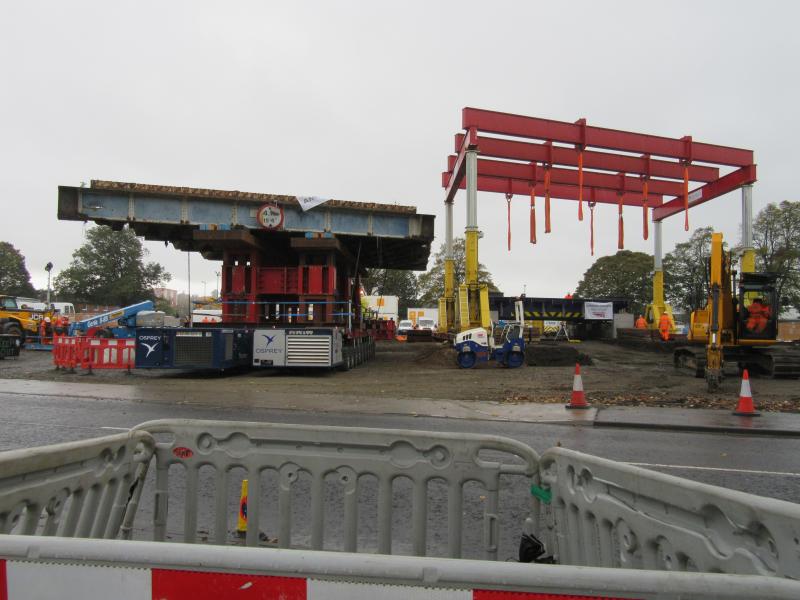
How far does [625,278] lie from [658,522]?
84806 mm

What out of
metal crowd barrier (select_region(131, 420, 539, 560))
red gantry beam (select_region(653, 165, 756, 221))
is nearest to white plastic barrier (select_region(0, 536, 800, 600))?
metal crowd barrier (select_region(131, 420, 539, 560))

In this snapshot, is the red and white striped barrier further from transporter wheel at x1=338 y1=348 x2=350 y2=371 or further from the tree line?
the tree line

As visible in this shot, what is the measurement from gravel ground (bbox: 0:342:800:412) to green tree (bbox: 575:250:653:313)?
63.3 m

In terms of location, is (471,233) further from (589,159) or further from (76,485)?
(76,485)

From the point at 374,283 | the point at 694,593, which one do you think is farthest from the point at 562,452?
the point at 374,283

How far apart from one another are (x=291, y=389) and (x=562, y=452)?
35.4 feet

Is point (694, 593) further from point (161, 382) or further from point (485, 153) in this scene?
point (485, 153)

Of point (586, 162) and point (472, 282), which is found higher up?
point (586, 162)

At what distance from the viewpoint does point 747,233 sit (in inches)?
1027

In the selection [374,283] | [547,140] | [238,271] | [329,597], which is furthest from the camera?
[374,283]

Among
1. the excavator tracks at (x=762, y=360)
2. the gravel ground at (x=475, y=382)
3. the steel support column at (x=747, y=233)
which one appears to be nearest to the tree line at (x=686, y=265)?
the steel support column at (x=747, y=233)

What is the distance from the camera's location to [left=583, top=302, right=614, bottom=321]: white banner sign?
4031cm

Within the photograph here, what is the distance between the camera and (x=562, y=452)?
115 inches

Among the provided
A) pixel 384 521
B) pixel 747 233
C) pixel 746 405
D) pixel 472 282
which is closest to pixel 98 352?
pixel 472 282
